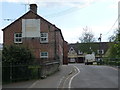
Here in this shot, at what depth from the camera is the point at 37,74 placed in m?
22.7

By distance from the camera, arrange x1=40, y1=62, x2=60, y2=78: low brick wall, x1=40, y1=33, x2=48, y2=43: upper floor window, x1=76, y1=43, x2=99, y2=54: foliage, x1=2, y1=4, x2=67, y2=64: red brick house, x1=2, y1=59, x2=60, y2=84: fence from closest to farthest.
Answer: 1. x1=2, y1=59, x2=60, y2=84: fence
2. x1=40, y1=62, x2=60, y2=78: low brick wall
3. x1=2, y1=4, x2=67, y2=64: red brick house
4. x1=40, y1=33, x2=48, y2=43: upper floor window
5. x1=76, y1=43, x2=99, y2=54: foliage

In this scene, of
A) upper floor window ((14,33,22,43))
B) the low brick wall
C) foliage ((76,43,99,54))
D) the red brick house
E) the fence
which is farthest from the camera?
foliage ((76,43,99,54))

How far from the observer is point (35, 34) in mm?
42469

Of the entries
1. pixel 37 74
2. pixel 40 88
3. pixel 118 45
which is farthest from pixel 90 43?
pixel 40 88

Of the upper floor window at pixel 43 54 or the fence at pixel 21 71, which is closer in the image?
the fence at pixel 21 71

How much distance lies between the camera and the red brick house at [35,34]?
42.0 meters

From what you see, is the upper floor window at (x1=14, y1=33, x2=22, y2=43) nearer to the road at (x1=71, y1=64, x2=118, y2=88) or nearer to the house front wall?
the house front wall

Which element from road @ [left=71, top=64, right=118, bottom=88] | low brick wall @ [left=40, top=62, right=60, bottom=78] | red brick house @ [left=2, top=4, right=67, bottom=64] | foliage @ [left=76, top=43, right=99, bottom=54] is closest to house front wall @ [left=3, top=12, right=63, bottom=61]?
red brick house @ [left=2, top=4, right=67, bottom=64]

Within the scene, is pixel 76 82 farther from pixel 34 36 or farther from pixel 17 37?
pixel 17 37

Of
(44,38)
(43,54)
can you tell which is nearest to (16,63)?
(43,54)

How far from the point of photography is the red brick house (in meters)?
42.0

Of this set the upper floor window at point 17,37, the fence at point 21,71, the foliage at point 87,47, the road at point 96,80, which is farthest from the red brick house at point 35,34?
the foliage at point 87,47

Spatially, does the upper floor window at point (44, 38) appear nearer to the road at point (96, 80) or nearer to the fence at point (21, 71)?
the road at point (96, 80)

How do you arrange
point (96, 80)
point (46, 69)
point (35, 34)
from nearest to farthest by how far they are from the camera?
point (96, 80)
point (46, 69)
point (35, 34)
